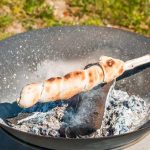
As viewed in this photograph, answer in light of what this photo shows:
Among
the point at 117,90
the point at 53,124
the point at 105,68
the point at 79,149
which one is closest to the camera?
the point at 79,149

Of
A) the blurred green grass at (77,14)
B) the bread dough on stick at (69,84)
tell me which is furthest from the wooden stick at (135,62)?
the blurred green grass at (77,14)

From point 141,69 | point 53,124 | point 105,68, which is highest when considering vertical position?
point 105,68

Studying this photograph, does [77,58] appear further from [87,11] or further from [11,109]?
[87,11]

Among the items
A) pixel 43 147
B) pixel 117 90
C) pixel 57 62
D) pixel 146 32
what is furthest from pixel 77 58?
pixel 146 32

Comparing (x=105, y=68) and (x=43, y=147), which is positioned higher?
(x=105, y=68)

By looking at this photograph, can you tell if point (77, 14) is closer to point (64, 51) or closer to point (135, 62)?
point (64, 51)

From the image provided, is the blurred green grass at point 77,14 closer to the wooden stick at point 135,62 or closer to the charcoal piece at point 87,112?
the wooden stick at point 135,62
